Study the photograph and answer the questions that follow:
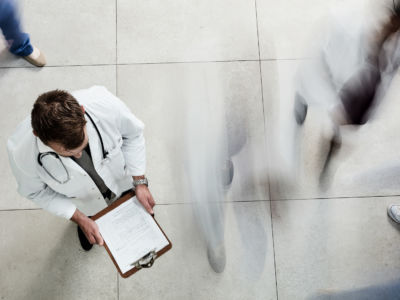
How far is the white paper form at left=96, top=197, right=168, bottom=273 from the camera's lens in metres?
1.78

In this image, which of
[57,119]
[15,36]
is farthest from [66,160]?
[15,36]

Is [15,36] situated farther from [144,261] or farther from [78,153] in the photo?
[144,261]

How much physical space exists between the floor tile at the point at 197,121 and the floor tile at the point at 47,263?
0.62m

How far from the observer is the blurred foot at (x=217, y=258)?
7.86ft

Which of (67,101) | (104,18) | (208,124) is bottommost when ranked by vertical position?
(208,124)

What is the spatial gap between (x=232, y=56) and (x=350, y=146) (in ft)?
3.57

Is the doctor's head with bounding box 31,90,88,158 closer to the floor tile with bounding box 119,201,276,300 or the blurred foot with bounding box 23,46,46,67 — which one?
the floor tile with bounding box 119,201,276,300

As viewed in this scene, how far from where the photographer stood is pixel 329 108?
87.8 inches

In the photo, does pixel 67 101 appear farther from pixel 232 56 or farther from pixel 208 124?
pixel 232 56

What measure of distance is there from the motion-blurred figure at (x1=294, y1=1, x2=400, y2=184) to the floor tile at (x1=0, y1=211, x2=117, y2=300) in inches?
68.0

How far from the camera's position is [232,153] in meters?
2.58

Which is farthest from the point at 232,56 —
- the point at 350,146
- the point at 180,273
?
the point at 180,273

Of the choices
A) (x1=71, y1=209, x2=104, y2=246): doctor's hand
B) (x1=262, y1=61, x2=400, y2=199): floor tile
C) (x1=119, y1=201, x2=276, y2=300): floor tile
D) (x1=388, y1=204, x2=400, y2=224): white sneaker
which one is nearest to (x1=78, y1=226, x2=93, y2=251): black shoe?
(x1=119, y1=201, x2=276, y2=300): floor tile

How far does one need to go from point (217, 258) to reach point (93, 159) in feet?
4.06
